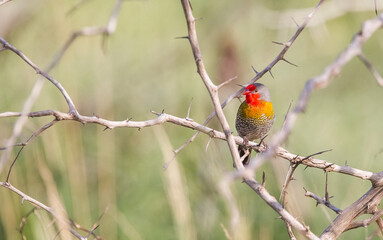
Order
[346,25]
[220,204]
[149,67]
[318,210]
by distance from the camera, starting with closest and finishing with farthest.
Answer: [220,204]
[318,210]
[149,67]
[346,25]

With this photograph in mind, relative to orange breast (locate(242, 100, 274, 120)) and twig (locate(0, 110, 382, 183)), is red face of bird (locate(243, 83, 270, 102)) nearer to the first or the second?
orange breast (locate(242, 100, 274, 120))

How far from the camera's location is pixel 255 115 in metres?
3.47

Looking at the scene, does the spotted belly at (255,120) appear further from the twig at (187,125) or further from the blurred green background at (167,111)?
the twig at (187,125)

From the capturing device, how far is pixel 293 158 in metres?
1.87

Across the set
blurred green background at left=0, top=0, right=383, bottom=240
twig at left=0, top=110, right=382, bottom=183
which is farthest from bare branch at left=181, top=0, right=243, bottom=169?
blurred green background at left=0, top=0, right=383, bottom=240

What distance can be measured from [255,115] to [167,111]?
1.48 m

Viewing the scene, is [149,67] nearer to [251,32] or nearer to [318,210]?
[251,32]

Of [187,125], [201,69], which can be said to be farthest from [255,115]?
[201,69]

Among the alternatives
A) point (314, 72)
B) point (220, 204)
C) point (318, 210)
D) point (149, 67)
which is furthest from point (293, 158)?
point (314, 72)

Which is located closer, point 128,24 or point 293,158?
point 293,158

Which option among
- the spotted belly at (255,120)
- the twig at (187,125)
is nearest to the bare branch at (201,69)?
the twig at (187,125)

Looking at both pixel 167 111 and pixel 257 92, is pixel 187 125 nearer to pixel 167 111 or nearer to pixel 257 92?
pixel 257 92

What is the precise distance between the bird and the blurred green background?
0.16 meters

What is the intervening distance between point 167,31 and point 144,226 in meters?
3.14
